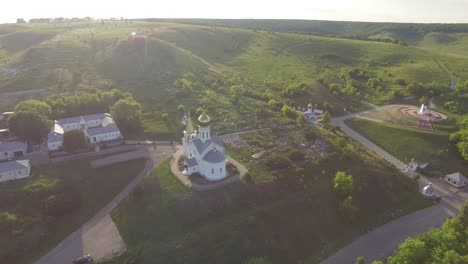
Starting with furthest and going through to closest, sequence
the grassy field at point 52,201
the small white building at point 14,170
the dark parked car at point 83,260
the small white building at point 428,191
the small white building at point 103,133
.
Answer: the small white building at point 103,133 < the small white building at point 428,191 < the small white building at point 14,170 < the grassy field at point 52,201 < the dark parked car at point 83,260

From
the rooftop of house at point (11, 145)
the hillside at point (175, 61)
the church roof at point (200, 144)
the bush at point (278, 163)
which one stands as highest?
the hillside at point (175, 61)

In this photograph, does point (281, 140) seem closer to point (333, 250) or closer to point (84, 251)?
point (333, 250)

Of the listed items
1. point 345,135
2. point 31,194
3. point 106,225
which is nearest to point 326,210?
point 345,135

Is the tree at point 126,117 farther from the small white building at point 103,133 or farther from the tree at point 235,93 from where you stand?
the tree at point 235,93

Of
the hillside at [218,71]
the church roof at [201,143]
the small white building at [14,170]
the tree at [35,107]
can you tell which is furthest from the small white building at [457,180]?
the tree at [35,107]

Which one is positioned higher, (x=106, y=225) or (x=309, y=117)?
(x=309, y=117)

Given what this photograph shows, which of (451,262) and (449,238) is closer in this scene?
(451,262)

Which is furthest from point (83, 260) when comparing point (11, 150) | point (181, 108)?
point (181, 108)
